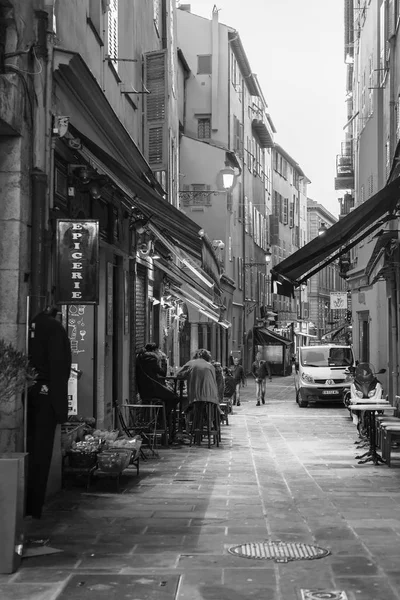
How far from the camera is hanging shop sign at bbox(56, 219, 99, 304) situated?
413 inches

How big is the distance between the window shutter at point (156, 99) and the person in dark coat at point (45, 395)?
10680 mm

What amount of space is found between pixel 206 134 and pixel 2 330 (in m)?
Result: 37.8

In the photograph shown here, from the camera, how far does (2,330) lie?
368 inches

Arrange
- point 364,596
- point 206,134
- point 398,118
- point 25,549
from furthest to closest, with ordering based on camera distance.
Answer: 1. point 206,134
2. point 398,118
3. point 25,549
4. point 364,596

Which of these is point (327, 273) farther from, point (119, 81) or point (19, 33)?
point (19, 33)

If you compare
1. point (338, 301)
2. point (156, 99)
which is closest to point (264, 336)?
point (338, 301)

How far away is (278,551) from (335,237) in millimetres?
6042

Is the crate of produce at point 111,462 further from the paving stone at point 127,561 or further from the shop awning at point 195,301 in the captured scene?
the shop awning at point 195,301

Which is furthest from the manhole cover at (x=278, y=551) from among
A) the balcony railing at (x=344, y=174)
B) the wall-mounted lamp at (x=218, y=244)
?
the balcony railing at (x=344, y=174)

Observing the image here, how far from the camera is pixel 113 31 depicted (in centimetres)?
1585

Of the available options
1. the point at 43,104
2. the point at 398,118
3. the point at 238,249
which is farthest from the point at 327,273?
the point at 43,104

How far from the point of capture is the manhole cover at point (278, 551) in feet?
24.5

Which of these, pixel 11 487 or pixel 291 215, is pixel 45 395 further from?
pixel 291 215

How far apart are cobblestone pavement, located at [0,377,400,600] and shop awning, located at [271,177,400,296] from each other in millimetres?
2678
